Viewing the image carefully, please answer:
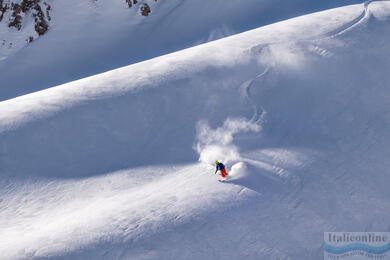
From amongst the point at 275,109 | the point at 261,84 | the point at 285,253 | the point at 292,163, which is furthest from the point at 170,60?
the point at 285,253

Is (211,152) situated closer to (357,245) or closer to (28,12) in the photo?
(357,245)

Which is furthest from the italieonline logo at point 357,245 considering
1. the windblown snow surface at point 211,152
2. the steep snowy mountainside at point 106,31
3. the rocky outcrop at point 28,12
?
the rocky outcrop at point 28,12

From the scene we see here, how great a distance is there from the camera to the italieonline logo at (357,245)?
11234 mm

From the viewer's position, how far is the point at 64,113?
16.0 metres

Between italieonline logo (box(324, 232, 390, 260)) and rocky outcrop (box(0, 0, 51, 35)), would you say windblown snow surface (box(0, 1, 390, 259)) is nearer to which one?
italieonline logo (box(324, 232, 390, 260))

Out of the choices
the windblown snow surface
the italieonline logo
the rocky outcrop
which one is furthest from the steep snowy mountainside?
the italieonline logo

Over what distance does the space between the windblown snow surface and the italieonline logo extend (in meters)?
0.30

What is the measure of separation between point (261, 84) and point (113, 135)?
22.0 ft

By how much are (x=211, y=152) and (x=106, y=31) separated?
1453 centimetres

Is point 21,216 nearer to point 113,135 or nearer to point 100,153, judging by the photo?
point 100,153

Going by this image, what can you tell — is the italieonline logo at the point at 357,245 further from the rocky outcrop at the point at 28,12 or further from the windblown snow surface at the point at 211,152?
the rocky outcrop at the point at 28,12

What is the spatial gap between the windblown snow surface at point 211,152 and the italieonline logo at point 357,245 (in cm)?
30

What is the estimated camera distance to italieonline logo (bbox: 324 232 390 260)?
11234mm

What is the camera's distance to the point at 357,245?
11406 mm
